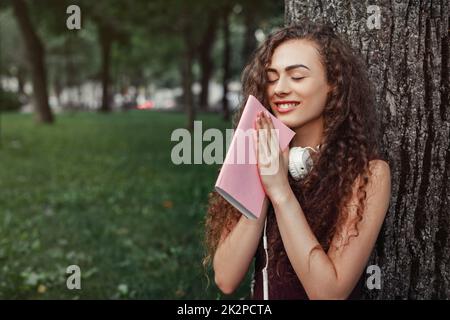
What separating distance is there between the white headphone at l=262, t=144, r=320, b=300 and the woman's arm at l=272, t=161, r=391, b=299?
13 cm

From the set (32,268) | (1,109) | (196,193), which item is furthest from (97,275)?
(1,109)

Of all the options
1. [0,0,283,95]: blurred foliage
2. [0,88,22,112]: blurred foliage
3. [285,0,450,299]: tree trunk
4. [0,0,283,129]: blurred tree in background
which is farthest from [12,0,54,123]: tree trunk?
[285,0,450,299]: tree trunk

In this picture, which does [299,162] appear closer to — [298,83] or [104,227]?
[298,83]

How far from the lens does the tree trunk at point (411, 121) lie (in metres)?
2.58

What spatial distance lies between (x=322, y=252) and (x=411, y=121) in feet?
3.25

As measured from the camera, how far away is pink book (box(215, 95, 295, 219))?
183cm

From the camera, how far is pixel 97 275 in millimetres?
4828

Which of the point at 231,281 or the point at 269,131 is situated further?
the point at 231,281

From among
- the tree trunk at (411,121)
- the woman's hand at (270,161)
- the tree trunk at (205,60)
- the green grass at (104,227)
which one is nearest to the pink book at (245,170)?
the woman's hand at (270,161)

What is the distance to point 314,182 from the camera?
6.79 feet

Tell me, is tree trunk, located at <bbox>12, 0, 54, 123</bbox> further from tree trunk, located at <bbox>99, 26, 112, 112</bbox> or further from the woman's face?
the woman's face
